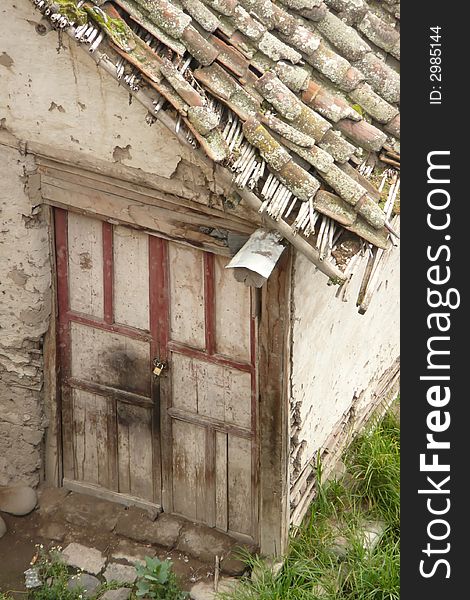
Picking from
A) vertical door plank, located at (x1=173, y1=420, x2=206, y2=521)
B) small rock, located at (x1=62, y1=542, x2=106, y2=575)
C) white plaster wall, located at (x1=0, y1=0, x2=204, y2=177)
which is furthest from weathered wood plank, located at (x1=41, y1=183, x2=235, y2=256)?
small rock, located at (x1=62, y1=542, x2=106, y2=575)

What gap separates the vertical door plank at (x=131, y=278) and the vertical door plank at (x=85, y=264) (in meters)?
0.10

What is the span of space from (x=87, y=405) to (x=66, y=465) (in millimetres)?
A: 467

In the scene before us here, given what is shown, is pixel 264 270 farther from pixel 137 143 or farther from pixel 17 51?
pixel 17 51

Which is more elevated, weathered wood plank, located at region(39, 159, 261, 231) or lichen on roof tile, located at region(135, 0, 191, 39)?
lichen on roof tile, located at region(135, 0, 191, 39)

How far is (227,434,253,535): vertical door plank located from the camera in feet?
25.7

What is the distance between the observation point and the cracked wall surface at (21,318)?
7.62 metres

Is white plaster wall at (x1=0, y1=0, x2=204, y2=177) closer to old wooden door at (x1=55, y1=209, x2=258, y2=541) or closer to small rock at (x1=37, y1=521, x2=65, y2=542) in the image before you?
old wooden door at (x1=55, y1=209, x2=258, y2=541)

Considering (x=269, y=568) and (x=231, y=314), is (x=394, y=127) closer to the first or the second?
(x=231, y=314)

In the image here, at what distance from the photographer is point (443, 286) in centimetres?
672

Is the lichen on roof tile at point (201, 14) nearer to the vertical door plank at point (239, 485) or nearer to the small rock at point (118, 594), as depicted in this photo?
the vertical door plank at point (239, 485)

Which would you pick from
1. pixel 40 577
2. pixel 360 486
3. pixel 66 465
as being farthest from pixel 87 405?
pixel 360 486

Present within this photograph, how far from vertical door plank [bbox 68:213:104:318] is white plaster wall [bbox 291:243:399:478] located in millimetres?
1186

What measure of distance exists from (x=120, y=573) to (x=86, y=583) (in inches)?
8.1

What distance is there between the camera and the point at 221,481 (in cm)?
797
